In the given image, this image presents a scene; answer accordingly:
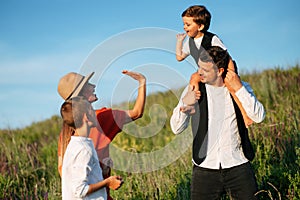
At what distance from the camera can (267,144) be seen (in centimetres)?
555

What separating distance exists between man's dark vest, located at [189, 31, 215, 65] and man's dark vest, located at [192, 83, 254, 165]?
280 mm

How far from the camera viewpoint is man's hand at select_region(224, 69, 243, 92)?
322 cm

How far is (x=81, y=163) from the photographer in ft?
9.17

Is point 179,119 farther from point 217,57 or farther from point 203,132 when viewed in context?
point 217,57

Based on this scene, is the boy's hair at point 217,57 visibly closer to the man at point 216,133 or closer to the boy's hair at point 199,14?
the man at point 216,133

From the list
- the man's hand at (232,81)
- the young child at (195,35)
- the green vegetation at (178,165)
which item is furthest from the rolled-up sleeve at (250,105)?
the green vegetation at (178,165)

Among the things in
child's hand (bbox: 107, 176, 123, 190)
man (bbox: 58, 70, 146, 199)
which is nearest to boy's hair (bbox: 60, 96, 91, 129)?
man (bbox: 58, 70, 146, 199)

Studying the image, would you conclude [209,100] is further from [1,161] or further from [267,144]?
[1,161]

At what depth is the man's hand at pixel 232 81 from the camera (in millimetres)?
3221

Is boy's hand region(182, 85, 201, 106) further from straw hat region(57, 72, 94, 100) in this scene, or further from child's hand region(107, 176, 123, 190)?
child's hand region(107, 176, 123, 190)

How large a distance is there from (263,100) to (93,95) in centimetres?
601

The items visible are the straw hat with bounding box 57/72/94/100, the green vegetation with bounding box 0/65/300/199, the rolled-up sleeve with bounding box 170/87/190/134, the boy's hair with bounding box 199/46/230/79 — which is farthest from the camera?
the green vegetation with bounding box 0/65/300/199

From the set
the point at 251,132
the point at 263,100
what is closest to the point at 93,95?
the point at 251,132

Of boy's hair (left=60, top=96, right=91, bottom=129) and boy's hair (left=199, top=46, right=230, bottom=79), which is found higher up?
boy's hair (left=199, top=46, right=230, bottom=79)
